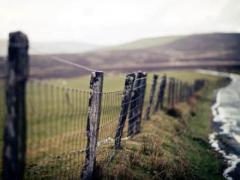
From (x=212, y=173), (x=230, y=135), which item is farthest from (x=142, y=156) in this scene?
(x=230, y=135)

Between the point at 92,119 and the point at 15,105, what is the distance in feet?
10.1

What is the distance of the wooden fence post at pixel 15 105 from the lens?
448 centimetres

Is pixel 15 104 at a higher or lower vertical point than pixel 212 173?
higher

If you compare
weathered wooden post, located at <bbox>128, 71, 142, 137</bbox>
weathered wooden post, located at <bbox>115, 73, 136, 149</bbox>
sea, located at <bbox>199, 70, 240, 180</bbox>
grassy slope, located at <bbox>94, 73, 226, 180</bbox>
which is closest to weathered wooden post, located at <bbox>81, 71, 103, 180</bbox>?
grassy slope, located at <bbox>94, 73, 226, 180</bbox>

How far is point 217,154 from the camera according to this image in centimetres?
1270

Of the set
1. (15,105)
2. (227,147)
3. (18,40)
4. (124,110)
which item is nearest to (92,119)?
(124,110)

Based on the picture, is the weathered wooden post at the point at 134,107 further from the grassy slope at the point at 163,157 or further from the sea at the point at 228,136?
the sea at the point at 228,136

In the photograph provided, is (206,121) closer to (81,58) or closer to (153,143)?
(153,143)

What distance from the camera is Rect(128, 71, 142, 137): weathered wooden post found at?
36.8ft

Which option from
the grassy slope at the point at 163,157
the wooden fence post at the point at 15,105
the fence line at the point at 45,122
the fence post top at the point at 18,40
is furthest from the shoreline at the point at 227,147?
the fence post top at the point at 18,40

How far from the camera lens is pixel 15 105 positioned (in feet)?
14.7

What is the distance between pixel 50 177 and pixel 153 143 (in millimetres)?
3697

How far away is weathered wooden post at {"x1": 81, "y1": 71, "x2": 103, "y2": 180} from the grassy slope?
453mm

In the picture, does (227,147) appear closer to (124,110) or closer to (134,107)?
(134,107)
